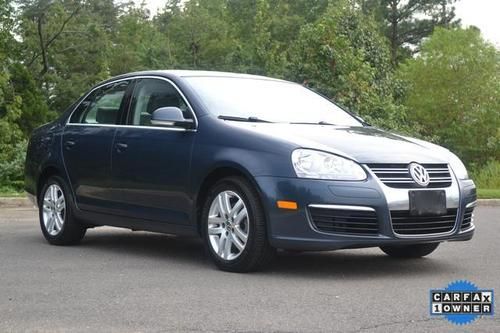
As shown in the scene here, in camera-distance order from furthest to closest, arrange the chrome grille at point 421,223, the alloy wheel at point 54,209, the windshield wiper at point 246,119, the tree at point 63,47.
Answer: the tree at point 63,47 → the alloy wheel at point 54,209 → the windshield wiper at point 246,119 → the chrome grille at point 421,223

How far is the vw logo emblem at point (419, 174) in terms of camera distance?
671 cm

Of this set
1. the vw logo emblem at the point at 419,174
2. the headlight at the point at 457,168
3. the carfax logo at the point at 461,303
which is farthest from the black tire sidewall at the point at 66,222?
the carfax logo at the point at 461,303

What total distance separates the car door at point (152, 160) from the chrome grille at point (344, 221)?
4.08 ft

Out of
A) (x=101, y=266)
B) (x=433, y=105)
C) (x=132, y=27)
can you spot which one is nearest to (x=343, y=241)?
(x=101, y=266)

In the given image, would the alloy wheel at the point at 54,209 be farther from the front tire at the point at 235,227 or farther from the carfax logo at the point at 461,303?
the carfax logo at the point at 461,303

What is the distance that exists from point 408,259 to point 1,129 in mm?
20217

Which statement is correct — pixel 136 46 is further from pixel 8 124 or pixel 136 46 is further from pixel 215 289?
pixel 215 289

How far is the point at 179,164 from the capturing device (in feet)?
24.4

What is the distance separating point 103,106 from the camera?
8.77 metres

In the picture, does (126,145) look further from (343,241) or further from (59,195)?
(343,241)

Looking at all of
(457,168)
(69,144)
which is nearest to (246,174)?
(457,168)

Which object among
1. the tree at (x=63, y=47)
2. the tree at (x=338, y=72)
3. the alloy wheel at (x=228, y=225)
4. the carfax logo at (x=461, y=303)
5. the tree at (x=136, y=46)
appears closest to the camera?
the carfax logo at (x=461, y=303)

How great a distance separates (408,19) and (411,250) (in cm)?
5852

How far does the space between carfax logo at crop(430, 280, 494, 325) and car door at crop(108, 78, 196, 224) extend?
236 centimetres
